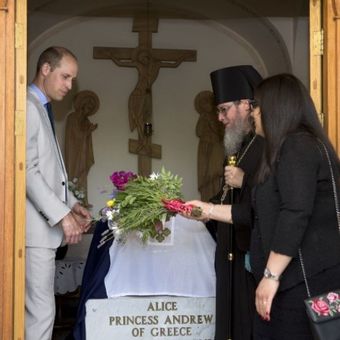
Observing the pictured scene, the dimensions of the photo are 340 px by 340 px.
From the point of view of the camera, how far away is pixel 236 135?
3826 mm

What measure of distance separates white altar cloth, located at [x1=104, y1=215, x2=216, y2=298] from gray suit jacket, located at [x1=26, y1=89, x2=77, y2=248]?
0.36m

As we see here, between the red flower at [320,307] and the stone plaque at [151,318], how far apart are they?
4.38 feet

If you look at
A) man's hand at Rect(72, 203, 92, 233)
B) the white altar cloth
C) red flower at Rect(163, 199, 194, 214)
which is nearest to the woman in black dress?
red flower at Rect(163, 199, 194, 214)

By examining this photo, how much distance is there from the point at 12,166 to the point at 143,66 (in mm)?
4277

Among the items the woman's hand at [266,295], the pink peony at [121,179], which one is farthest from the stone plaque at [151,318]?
the woman's hand at [266,295]

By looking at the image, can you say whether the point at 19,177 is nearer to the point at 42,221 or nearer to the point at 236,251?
the point at 42,221

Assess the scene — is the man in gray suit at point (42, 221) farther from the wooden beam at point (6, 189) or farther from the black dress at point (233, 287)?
the black dress at point (233, 287)

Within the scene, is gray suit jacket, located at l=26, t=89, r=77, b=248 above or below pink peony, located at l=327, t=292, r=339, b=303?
above

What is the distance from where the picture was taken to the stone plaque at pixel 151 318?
12.0 feet

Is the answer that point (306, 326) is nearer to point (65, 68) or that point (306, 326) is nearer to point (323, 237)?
point (323, 237)

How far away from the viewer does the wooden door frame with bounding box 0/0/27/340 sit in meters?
3.26

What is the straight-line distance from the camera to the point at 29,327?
351 cm

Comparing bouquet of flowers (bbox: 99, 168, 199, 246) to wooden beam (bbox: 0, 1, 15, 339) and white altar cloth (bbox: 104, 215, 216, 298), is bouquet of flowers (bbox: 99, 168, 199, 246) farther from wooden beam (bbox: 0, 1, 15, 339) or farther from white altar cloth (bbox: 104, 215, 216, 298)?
wooden beam (bbox: 0, 1, 15, 339)

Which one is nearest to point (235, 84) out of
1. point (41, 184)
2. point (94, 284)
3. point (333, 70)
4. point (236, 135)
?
point (236, 135)
